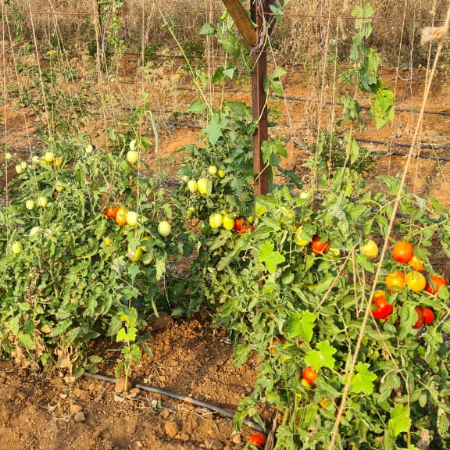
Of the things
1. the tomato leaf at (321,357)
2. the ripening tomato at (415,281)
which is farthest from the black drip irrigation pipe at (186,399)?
the ripening tomato at (415,281)

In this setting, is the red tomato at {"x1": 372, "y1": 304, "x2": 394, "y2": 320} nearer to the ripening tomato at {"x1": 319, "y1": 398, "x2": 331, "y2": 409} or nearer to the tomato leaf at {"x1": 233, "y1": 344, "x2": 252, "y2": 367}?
the ripening tomato at {"x1": 319, "y1": 398, "x2": 331, "y2": 409}

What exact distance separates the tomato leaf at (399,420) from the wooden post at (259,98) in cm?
86

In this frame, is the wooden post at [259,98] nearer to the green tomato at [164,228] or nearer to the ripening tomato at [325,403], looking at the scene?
the green tomato at [164,228]

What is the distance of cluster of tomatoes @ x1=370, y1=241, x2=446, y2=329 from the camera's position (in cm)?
140

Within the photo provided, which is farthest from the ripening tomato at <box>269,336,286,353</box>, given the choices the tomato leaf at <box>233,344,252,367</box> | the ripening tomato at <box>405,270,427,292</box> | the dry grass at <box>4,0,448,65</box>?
the dry grass at <box>4,0,448,65</box>

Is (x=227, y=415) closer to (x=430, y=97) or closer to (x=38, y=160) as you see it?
(x=38, y=160)

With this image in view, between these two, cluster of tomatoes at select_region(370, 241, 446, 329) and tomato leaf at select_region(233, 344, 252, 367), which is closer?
cluster of tomatoes at select_region(370, 241, 446, 329)

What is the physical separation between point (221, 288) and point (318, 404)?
0.61m

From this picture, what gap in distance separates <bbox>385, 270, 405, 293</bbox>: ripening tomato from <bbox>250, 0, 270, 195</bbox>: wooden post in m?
0.68

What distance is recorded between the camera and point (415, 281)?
139 cm

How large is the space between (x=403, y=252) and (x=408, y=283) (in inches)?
3.1

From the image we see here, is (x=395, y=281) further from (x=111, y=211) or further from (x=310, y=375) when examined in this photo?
(x=111, y=211)

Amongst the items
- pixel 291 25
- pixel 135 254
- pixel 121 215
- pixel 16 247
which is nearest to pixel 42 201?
pixel 16 247

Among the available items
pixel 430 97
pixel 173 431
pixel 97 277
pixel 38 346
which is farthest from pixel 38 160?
pixel 430 97
